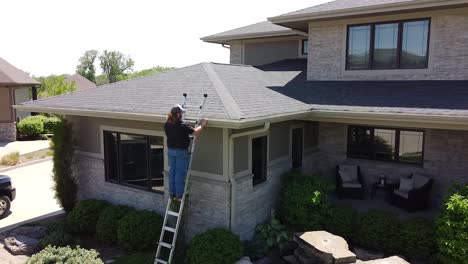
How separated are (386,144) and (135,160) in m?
7.50

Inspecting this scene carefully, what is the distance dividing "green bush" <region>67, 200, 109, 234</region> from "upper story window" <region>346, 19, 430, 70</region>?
29.9ft

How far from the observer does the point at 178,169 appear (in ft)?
24.6

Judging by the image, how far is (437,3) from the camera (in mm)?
9734

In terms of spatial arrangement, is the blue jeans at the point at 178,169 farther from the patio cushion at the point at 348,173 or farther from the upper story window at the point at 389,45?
the upper story window at the point at 389,45

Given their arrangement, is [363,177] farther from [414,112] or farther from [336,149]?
[414,112]

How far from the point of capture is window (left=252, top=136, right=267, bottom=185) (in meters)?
8.67

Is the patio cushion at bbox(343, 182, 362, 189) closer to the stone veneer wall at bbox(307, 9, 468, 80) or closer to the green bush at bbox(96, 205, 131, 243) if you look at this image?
the stone veneer wall at bbox(307, 9, 468, 80)

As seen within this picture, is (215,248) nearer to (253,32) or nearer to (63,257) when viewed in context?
(63,257)

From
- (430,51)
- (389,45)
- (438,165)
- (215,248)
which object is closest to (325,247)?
(215,248)

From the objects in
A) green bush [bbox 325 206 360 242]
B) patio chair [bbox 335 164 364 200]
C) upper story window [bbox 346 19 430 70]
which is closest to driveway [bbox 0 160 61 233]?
green bush [bbox 325 206 360 242]

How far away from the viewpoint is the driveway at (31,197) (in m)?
10.8

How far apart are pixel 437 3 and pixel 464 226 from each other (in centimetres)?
629

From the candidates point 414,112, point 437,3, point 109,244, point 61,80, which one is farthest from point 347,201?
point 61,80

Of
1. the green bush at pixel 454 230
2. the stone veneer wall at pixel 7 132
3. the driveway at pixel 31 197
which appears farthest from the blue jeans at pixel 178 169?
the stone veneer wall at pixel 7 132
